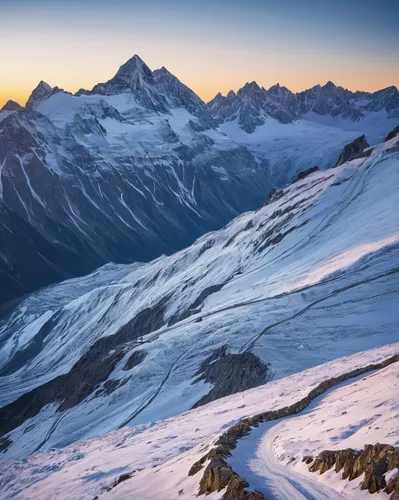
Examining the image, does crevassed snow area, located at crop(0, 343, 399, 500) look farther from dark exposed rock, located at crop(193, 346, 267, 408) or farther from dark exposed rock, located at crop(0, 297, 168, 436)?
dark exposed rock, located at crop(0, 297, 168, 436)

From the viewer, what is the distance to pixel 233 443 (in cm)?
2855

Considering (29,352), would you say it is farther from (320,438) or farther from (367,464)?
(367,464)

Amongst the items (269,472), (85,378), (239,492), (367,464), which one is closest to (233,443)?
(269,472)

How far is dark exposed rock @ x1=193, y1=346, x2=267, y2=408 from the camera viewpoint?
54.9 metres

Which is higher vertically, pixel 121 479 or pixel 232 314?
pixel 121 479

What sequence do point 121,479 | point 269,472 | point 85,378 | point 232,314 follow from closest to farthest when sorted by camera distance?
point 269,472, point 121,479, point 232,314, point 85,378

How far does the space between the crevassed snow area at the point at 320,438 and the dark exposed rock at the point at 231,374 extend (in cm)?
2118

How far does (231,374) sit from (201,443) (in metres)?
26.3

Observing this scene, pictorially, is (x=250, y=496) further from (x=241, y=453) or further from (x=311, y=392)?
(x=311, y=392)

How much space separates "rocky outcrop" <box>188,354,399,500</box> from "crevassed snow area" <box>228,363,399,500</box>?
21.5 inches

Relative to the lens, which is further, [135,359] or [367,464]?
[135,359]

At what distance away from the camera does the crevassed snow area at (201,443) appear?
78.6ft

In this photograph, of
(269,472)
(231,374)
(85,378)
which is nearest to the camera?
(269,472)

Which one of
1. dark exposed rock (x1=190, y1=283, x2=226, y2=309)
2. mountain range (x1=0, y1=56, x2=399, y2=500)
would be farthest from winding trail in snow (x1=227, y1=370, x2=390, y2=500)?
dark exposed rock (x1=190, y1=283, x2=226, y2=309)
